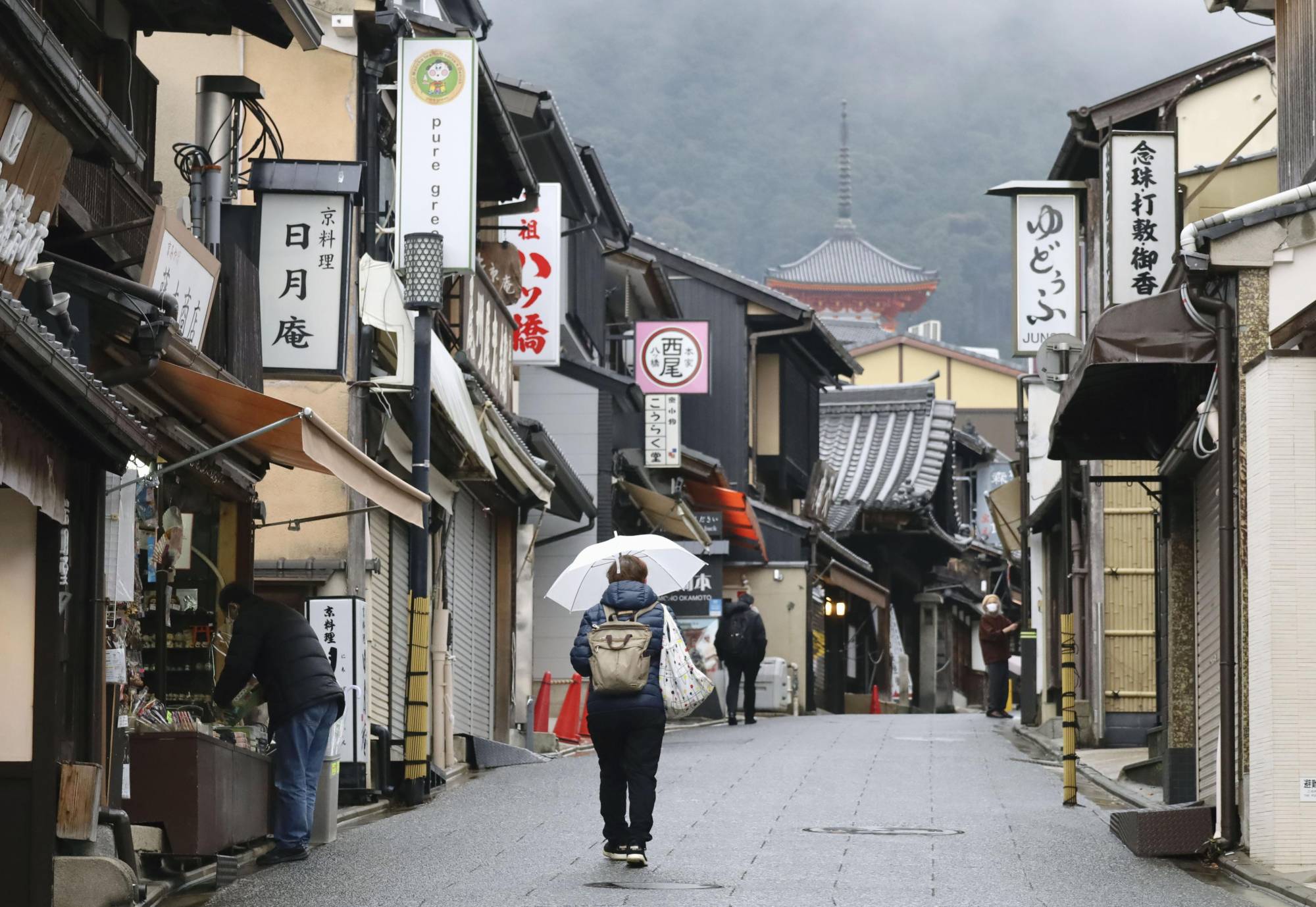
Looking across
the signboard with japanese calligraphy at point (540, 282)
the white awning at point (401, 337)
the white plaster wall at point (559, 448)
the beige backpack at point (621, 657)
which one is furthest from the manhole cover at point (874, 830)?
the white plaster wall at point (559, 448)

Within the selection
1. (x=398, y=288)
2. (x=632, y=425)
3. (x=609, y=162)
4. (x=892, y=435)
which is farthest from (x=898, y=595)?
(x=609, y=162)

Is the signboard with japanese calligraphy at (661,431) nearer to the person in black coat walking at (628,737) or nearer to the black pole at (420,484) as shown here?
the black pole at (420,484)

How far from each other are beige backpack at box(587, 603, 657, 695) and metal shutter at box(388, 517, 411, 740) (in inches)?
244

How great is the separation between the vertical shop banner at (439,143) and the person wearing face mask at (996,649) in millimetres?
16995

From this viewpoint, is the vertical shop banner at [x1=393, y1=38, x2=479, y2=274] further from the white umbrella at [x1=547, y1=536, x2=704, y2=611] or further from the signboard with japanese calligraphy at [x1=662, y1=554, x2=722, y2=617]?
the signboard with japanese calligraphy at [x1=662, y1=554, x2=722, y2=617]

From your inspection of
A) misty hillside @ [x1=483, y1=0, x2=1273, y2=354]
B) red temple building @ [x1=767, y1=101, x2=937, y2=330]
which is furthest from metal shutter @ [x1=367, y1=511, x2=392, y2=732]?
misty hillside @ [x1=483, y1=0, x2=1273, y2=354]

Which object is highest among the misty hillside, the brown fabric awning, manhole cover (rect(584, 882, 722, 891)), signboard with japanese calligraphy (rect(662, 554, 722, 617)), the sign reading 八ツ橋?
the misty hillside

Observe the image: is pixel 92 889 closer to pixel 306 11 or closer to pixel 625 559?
pixel 625 559

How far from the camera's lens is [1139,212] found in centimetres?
1794

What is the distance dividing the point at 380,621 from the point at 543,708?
7.23m

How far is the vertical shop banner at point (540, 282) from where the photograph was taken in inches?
926

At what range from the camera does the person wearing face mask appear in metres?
31.1

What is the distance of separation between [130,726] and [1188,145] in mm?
14243

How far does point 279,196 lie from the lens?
1419cm
